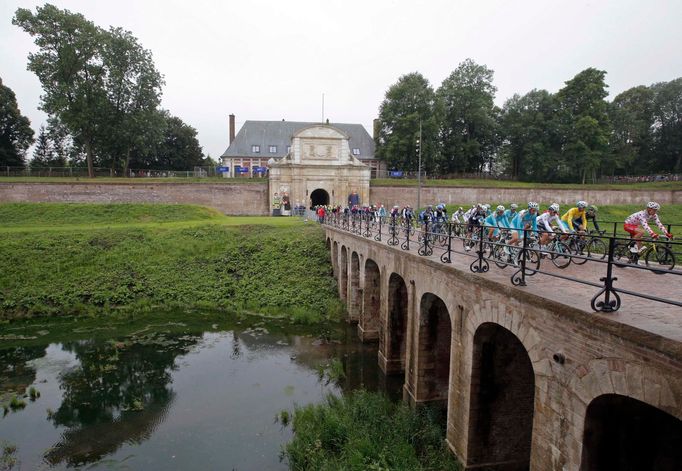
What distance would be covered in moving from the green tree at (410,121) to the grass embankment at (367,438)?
40.1 m

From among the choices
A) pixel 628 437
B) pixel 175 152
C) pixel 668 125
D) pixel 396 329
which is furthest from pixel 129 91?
pixel 668 125

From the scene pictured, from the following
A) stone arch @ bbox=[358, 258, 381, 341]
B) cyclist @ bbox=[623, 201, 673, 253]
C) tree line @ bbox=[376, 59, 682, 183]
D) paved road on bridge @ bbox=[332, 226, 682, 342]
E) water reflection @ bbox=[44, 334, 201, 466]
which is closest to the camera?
paved road on bridge @ bbox=[332, 226, 682, 342]

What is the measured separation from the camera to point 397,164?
5262 cm

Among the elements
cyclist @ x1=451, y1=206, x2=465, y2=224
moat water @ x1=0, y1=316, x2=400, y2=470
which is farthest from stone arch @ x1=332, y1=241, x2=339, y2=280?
cyclist @ x1=451, y1=206, x2=465, y2=224

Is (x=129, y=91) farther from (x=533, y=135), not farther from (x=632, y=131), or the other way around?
(x=632, y=131)

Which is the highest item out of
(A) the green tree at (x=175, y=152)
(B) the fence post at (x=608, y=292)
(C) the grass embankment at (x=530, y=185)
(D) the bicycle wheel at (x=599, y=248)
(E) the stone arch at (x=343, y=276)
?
(A) the green tree at (x=175, y=152)

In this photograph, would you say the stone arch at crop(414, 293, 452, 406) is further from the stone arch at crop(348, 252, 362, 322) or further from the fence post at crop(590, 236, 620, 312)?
the stone arch at crop(348, 252, 362, 322)

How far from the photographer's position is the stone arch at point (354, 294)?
62.7 ft

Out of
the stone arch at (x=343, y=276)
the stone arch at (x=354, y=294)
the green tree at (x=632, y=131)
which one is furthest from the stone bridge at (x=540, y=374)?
the green tree at (x=632, y=131)

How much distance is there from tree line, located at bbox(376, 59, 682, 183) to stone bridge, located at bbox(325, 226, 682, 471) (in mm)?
39762

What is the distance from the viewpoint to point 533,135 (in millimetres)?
51469

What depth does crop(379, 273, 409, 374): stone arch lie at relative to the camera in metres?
13.9

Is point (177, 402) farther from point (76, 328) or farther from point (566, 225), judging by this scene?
point (566, 225)

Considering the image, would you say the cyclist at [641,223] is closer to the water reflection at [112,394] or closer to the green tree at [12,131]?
the water reflection at [112,394]
